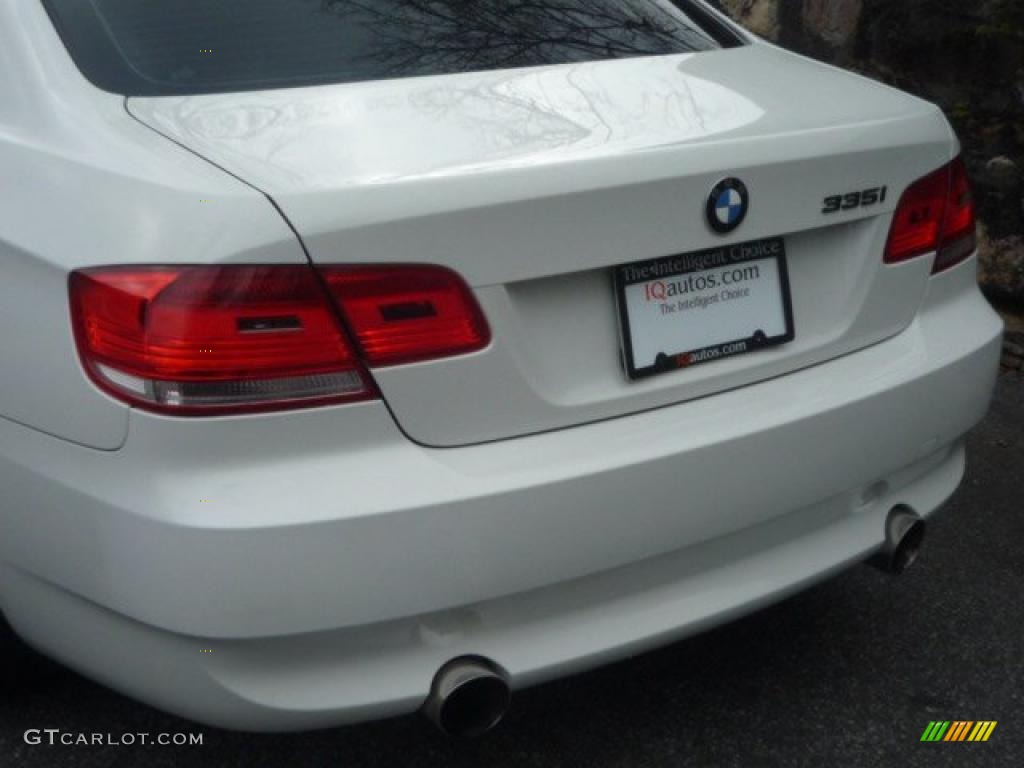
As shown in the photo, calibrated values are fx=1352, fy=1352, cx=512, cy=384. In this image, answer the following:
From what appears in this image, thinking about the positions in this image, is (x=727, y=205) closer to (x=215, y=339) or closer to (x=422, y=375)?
(x=422, y=375)

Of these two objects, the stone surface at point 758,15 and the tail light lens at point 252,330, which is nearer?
the tail light lens at point 252,330

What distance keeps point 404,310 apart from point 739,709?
1.26m

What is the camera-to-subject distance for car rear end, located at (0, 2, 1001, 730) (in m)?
1.90

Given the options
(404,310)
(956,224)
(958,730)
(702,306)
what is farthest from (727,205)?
(958,730)

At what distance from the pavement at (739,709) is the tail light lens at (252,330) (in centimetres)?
96

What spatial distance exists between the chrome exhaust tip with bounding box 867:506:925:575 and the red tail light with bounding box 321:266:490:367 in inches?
40.4

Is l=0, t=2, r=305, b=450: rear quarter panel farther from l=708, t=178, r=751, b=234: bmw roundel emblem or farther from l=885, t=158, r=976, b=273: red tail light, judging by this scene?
l=885, t=158, r=976, b=273: red tail light

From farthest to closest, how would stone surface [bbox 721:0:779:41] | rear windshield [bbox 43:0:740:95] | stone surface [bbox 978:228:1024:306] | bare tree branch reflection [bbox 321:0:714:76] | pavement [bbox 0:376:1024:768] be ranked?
stone surface [bbox 721:0:779:41]
stone surface [bbox 978:228:1024:306]
pavement [bbox 0:376:1024:768]
bare tree branch reflection [bbox 321:0:714:76]
rear windshield [bbox 43:0:740:95]

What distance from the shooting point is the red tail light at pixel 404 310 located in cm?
194

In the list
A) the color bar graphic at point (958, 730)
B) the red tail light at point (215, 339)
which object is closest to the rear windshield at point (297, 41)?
the red tail light at point (215, 339)

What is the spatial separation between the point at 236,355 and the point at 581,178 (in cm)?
58

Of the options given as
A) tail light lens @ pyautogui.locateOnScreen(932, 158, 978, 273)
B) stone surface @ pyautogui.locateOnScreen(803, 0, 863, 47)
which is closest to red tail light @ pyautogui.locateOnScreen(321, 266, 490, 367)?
tail light lens @ pyautogui.locateOnScreen(932, 158, 978, 273)

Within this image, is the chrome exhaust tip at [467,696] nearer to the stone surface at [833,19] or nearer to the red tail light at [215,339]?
the red tail light at [215,339]

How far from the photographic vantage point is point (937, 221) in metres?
2.61
